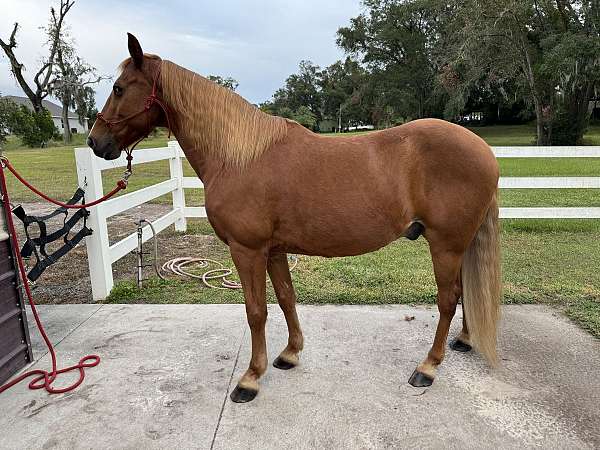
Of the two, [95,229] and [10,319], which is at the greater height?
[95,229]

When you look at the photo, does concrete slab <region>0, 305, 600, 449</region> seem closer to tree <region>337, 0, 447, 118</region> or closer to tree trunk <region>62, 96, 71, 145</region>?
tree <region>337, 0, 447, 118</region>

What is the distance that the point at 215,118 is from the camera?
2.29 meters

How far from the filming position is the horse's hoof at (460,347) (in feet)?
9.28

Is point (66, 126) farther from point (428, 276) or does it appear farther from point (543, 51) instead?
point (428, 276)

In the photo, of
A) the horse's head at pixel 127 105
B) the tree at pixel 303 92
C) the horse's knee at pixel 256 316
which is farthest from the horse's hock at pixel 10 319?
the tree at pixel 303 92

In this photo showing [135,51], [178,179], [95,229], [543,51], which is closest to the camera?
[135,51]

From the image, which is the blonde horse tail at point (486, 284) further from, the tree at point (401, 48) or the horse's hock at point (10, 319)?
the tree at point (401, 48)

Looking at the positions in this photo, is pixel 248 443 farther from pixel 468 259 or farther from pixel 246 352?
pixel 468 259

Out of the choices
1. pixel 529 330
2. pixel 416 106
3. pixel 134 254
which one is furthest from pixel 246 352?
pixel 416 106

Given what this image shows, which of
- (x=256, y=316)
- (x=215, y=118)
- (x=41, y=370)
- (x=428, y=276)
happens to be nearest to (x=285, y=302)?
(x=256, y=316)

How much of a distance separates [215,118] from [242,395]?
61.3 inches

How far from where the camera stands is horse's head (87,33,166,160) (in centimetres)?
219

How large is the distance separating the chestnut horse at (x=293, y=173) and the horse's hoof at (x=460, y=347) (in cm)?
75

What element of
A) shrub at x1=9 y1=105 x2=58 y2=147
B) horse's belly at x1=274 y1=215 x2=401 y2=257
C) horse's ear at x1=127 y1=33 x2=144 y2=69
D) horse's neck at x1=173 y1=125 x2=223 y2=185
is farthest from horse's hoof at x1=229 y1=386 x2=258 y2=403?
shrub at x1=9 y1=105 x2=58 y2=147
